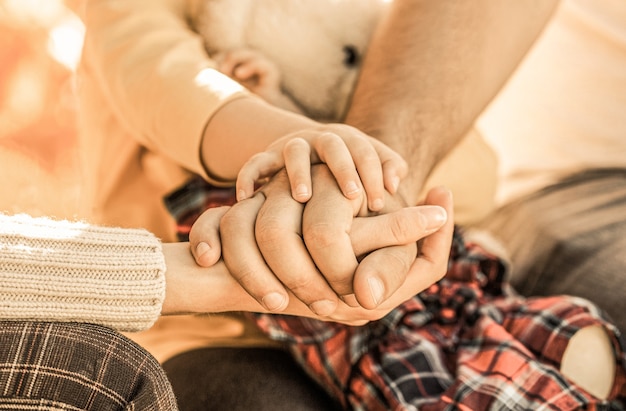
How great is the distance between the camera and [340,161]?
671mm

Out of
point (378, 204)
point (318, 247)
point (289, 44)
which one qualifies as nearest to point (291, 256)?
point (318, 247)

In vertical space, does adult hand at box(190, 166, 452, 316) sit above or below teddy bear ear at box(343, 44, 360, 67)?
below

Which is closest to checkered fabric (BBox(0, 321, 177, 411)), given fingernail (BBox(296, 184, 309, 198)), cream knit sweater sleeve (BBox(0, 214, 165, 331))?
cream knit sweater sleeve (BBox(0, 214, 165, 331))

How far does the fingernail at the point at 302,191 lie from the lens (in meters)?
0.66

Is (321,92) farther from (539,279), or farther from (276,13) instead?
(539,279)

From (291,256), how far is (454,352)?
0.32 metres

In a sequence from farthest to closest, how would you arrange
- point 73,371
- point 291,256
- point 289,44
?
point 289,44 → point 291,256 → point 73,371

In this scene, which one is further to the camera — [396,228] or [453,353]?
[453,353]

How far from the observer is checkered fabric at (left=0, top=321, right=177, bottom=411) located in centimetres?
50

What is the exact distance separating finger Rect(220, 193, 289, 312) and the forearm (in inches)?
13.6

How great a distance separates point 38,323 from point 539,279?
805mm

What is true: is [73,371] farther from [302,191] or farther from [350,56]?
[350,56]

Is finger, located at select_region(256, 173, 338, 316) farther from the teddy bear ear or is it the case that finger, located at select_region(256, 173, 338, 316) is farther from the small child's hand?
the teddy bear ear

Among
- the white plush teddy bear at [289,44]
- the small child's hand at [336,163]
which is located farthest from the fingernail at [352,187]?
the white plush teddy bear at [289,44]
